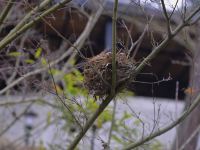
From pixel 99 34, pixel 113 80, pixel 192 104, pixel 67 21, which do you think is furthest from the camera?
pixel 99 34

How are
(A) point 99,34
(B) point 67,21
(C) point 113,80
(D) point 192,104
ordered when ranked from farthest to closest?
Answer: (A) point 99,34
(B) point 67,21
(D) point 192,104
(C) point 113,80

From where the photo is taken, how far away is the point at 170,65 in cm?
967

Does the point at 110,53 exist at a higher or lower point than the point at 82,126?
higher

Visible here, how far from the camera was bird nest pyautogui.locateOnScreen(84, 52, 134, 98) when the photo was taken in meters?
2.92

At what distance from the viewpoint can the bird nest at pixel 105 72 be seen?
9.57 ft

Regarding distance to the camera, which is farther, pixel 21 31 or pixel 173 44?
pixel 173 44

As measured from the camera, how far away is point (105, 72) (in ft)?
9.55

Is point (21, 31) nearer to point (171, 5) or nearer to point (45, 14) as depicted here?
point (45, 14)

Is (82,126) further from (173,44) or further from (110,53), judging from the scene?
(173,44)

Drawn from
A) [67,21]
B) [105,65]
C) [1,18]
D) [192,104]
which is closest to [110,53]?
[105,65]

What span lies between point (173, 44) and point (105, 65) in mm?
6942

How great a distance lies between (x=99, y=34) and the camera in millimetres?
9203

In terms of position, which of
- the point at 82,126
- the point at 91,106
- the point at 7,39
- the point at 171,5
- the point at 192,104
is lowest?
the point at 91,106

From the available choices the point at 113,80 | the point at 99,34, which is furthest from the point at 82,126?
the point at 99,34
